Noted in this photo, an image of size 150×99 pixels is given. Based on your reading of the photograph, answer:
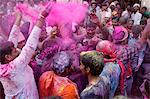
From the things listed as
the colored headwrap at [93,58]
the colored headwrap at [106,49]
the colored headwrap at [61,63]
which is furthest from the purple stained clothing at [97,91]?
the colored headwrap at [106,49]

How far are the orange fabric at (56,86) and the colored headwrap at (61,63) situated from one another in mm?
65

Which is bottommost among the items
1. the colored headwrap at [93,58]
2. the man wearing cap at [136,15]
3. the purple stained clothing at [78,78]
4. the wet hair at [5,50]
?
the man wearing cap at [136,15]

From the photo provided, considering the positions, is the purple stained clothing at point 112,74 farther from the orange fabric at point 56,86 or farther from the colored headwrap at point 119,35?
the colored headwrap at point 119,35

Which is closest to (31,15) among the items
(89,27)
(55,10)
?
(55,10)

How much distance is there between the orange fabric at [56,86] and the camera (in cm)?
312

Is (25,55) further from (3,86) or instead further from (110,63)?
(110,63)

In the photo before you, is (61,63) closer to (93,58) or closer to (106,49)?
(93,58)

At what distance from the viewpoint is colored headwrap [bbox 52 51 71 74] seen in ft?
10.5

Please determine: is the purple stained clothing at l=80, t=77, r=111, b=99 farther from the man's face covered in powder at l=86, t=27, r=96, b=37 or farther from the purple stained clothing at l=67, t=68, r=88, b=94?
the man's face covered in powder at l=86, t=27, r=96, b=37

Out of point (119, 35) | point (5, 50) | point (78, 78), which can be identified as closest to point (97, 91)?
point (78, 78)

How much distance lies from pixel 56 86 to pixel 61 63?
0.19 meters

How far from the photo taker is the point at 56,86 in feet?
10.4

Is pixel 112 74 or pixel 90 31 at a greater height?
pixel 90 31

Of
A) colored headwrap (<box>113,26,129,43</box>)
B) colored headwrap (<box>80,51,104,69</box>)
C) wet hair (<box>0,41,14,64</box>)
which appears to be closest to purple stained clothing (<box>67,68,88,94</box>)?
colored headwrap (<box>80,51,104,69</box>)
